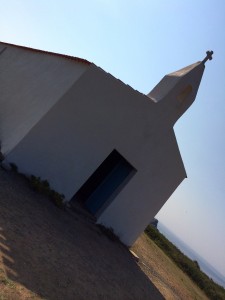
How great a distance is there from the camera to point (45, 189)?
1275cm

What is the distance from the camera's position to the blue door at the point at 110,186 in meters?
15.4

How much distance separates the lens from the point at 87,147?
1369cm

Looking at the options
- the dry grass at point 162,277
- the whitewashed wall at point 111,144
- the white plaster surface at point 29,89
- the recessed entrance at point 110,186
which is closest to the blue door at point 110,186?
the recessed entrance at point 110,186

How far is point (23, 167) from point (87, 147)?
2.66 m

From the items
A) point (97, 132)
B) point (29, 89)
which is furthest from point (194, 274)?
point (29, 89)

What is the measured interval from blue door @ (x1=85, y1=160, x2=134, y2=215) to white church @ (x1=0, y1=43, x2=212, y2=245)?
5 centimetres

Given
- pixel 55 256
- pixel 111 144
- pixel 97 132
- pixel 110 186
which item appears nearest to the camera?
pixel 55 256

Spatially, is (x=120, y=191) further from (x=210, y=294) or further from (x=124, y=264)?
(x=210, y=294)

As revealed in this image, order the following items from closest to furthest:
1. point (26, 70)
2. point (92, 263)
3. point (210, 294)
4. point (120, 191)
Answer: point (92, 263)
point (120, 191)
point (26, 70)
point (210, 294)

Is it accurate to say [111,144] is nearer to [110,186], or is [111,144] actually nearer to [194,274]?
[110,186]

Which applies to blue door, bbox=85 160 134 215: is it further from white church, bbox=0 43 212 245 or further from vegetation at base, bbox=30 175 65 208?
vegetation at base, bbox=30 175 65 208

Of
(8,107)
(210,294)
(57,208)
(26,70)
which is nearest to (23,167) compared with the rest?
(57,208)

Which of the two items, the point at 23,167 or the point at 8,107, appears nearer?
the point at 23,167

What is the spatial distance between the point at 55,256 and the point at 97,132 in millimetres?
6174
